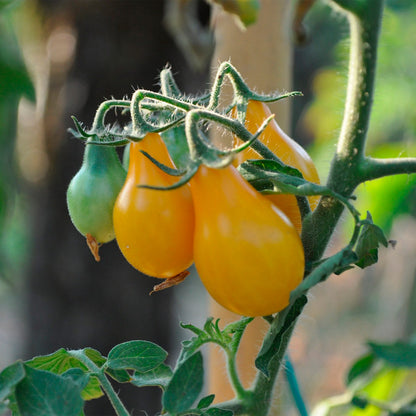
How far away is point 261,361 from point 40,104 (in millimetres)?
1391

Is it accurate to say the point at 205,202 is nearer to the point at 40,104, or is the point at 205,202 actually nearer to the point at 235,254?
the point at 235,254

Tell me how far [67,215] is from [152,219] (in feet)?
4.47

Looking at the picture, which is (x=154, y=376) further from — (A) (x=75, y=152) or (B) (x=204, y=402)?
(A) (x=75, y=152)

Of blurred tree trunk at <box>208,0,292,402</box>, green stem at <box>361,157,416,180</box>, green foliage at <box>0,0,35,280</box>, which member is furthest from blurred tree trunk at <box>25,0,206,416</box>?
green stem at <box>361,157,416,180</box>

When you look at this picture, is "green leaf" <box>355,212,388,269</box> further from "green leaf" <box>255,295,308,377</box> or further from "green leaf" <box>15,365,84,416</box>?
"green leaf" <box>15,365,84,416</box>

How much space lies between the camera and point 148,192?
1.22 ft

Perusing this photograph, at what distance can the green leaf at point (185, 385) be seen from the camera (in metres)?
0.36

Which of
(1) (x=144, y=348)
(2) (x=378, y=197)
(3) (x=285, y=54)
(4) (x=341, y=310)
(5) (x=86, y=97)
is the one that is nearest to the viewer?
(1) (x=144, y=348)

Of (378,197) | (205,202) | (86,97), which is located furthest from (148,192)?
(86,97)

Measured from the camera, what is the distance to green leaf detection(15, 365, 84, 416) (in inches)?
14.2

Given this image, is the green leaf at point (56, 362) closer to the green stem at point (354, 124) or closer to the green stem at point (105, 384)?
the green stem at point (105, 384)

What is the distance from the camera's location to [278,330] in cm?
39

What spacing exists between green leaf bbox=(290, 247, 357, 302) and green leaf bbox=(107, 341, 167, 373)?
0.46 ft

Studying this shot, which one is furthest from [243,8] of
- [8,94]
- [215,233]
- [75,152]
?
[75,152]
